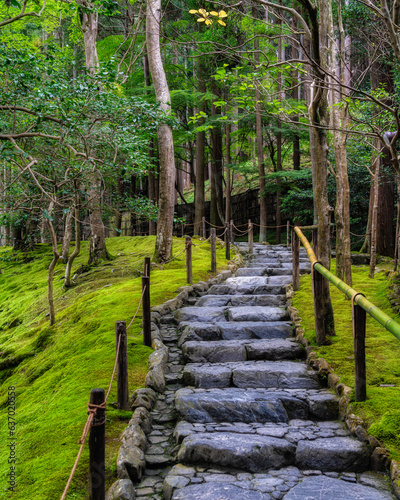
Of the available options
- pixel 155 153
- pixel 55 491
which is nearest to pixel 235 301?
pixel 55 491

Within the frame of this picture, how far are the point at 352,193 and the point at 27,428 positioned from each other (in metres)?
14.4

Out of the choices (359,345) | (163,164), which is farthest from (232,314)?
(163,164)

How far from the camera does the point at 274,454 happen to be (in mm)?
3473

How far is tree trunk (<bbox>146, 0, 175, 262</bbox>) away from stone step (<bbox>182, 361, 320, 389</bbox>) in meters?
6.73

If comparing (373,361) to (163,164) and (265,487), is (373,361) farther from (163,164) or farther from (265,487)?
(163,164)

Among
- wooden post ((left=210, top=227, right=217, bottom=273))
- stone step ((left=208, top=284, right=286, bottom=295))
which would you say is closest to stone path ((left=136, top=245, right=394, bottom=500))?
stone step ((left=208, top=284, right=286, bottom=295))

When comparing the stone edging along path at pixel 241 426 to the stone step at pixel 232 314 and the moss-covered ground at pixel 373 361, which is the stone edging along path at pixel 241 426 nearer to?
the moss-covered ground at pixel 373 361

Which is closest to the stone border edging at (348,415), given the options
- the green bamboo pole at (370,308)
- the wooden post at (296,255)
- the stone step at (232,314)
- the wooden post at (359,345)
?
the wooden post at (359,345)

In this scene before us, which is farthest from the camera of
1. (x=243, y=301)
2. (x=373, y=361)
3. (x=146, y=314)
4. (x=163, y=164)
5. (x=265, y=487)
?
(x=163, y=164)

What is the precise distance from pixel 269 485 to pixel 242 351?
245 centimetres

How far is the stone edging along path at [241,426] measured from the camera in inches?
124

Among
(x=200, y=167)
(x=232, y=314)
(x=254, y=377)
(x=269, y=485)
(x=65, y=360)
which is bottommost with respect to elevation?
(x=269, y=485)

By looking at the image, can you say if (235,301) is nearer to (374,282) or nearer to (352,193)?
(374,282)

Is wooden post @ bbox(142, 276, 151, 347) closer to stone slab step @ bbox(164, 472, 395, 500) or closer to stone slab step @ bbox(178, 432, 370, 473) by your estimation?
stone slab step @ bbox(178, 432, 370, 473)
